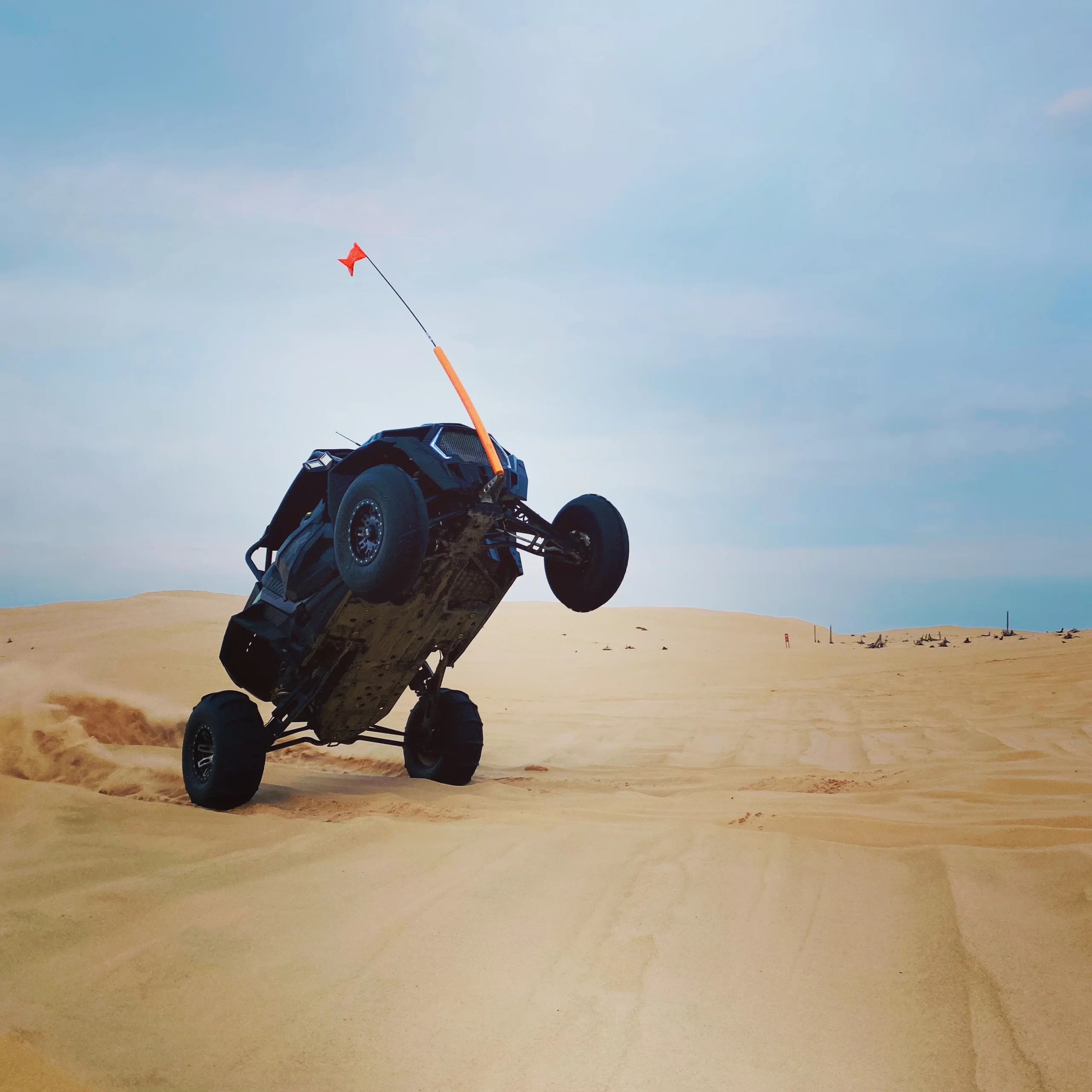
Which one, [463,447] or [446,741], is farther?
[446,741]

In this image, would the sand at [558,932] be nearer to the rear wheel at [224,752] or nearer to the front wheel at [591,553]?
the rear wheel at [224,752]

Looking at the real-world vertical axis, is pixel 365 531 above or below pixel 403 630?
above

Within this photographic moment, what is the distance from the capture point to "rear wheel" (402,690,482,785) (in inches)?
290

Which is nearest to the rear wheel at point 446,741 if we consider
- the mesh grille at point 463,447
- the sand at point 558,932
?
the sand at point 558,932

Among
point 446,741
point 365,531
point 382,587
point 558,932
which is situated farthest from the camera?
point 446,741

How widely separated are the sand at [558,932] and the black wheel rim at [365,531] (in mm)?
1615

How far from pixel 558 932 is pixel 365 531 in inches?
114

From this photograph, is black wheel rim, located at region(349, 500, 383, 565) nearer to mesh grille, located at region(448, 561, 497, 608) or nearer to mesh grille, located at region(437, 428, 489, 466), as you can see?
mesh grille, located at region(437, 428, 489, 466)

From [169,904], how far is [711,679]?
44.7 ft

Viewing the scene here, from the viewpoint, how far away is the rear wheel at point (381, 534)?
5.03 meters

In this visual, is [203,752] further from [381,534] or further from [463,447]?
[463,447]

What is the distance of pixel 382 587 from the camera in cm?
512

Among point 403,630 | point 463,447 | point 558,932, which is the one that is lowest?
point 558,932

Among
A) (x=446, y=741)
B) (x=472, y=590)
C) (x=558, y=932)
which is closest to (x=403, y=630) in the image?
(x=472, y=590)
